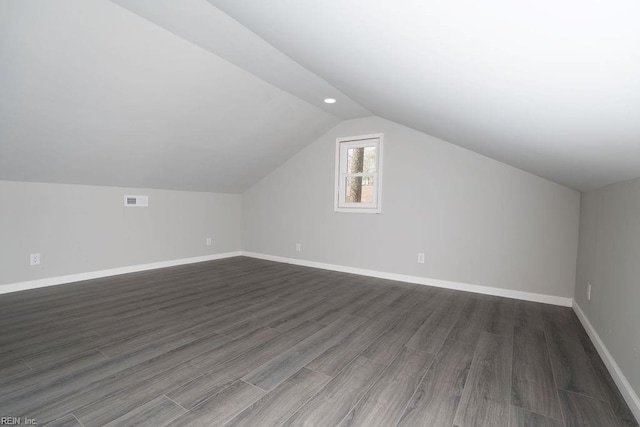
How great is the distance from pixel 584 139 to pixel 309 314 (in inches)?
95.9

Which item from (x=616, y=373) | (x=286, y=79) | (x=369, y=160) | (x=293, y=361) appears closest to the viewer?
(x=616, y=373)

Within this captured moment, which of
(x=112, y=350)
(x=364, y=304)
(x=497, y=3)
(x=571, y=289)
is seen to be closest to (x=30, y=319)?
(x=112, y=350)

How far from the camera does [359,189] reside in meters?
4.88

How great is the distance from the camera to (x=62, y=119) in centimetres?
282

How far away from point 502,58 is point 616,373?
217cm

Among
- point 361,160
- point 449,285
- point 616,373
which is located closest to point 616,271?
point 616,373

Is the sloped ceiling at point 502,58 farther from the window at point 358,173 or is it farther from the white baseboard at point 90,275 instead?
the white baseboard at point 90,275

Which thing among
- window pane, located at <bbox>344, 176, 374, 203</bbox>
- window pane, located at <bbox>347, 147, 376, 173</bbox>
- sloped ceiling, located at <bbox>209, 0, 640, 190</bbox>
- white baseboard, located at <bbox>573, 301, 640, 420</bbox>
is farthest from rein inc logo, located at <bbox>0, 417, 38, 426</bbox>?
window pane, located at <bbox>347, 147, 376, 173</bbox>

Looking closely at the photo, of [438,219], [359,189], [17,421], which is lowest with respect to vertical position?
[17,421]

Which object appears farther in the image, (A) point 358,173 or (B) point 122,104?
(A) point 358,173

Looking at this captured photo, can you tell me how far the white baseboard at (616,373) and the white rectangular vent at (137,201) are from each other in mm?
5304

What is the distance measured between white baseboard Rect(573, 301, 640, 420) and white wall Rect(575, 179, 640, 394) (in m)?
0.03

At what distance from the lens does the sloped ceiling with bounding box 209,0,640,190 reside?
2.27 ft

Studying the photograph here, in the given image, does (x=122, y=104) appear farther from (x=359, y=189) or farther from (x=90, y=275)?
(x=359, y=189)
